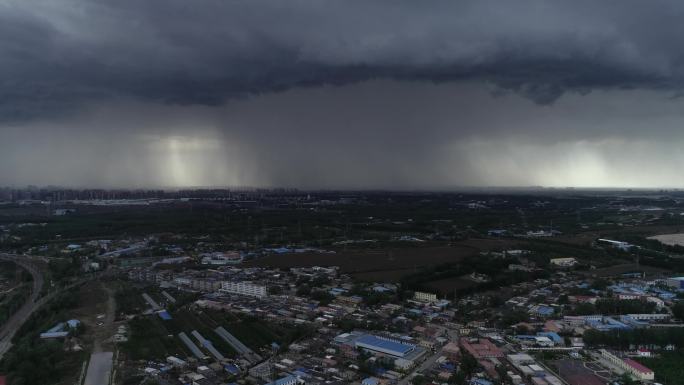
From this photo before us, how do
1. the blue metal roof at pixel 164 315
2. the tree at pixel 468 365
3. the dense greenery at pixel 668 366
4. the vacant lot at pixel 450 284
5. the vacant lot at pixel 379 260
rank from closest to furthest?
the dense greenery at pixel 668 366 < the tree at pixel 468 365 < the blue metal roof at pixel 164 315 < the vacant lot at pixel 450 284 < the vacant lot at pixel 379 260

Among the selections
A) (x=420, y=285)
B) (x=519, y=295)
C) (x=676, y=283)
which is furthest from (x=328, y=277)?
(x=676, y=283)

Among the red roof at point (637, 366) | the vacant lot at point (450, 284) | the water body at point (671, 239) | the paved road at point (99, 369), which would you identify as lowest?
the paved road at point (99, 369)

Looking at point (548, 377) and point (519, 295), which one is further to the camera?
point (519, 295)

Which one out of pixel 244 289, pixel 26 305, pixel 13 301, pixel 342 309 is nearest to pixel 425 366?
pixel 342 309

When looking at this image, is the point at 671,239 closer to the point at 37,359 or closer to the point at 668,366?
the point at 668,366

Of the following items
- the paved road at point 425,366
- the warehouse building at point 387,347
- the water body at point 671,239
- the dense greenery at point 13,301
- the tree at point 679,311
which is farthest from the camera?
the water body at point 671,239

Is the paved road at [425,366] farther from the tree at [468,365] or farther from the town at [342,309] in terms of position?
the tree at [468,365]

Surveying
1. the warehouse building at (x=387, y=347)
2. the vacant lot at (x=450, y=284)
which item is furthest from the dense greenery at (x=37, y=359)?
the vacant lot at (x=450, y=284)

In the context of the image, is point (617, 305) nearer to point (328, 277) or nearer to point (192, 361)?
point (328, 277)

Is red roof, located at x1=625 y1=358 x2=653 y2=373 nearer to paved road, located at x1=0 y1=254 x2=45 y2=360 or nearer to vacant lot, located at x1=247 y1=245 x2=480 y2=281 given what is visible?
vacant lot, located at x1=247 y1=245 x2=480 y2=281
